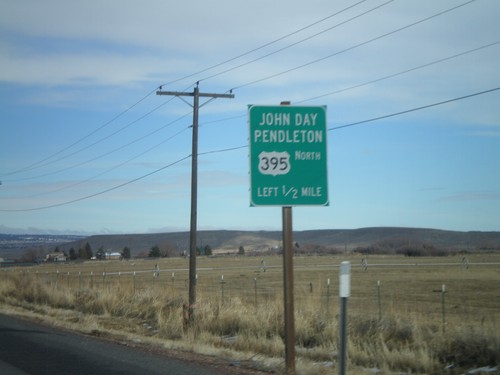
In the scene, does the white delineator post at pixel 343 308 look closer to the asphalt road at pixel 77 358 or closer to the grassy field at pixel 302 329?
the grassy field at pixel 302 329

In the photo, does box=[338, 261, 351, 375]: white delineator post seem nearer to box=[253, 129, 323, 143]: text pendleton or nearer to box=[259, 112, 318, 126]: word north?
box=[253, 129, 323, 143]: text pendleton

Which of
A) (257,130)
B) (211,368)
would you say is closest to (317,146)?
(257,130)

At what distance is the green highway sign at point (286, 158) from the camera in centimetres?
1047

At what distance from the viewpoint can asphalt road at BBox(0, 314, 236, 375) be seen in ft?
37.2

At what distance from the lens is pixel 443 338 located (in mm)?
14625

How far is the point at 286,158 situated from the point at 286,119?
698 mm

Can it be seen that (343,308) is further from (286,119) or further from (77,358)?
(77,358)

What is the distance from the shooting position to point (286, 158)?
415 inches

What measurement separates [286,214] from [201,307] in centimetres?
1267

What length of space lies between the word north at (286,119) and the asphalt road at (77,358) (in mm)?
4779

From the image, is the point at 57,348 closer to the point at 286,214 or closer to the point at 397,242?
the point at 286,214

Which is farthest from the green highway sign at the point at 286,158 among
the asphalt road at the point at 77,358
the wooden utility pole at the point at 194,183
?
the wooden utility pole at the point at 194,183

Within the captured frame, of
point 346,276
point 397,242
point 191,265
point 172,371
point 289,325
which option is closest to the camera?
point 346,276

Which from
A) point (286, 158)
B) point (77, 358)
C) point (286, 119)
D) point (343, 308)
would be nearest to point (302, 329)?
point (77, 358)
